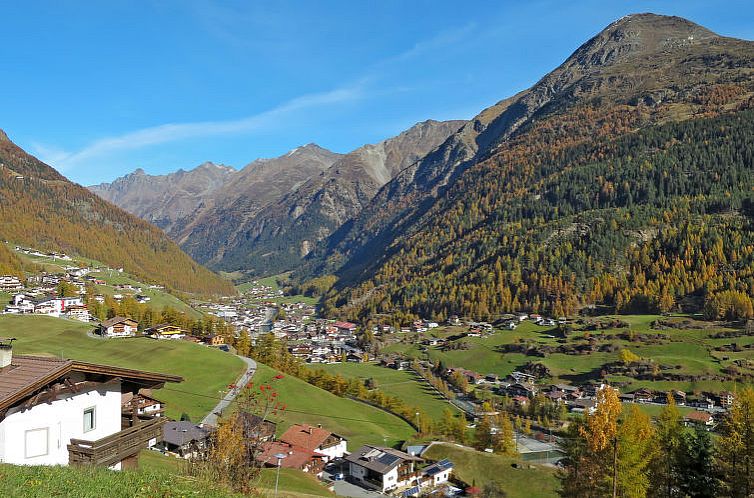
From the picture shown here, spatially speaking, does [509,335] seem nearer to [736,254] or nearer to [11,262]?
[736,254]

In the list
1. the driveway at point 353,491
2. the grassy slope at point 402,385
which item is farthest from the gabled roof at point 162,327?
the driveway at point 353,491

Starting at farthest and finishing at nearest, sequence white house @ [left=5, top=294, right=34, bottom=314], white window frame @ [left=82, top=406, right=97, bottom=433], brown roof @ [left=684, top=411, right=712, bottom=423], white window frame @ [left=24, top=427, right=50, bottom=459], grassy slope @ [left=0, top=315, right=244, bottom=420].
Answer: white house @ [left=5, top=294, right=34, bottom=314] → brown roof @ [left=684, top=411, right=712, bottom=423] → grassy slope @ [left=0, top=315, right=244, bottom=420] → white window frame @ [left=82, top=406, right=97, bottom=433] → white window frame @ [left=24, top=427, right=50, bottom=459]

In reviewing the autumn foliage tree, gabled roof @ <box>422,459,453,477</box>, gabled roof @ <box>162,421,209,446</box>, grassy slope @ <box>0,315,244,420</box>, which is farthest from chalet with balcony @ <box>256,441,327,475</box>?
the autumn foliage tree

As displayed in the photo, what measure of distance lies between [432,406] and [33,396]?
102538mm

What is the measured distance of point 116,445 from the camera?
1842 centimetres

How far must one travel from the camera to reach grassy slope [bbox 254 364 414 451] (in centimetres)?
7925

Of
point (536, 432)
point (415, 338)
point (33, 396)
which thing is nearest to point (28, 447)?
point (33, 396)

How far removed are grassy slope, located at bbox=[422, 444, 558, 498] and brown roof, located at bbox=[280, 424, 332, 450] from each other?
14303 millimetres

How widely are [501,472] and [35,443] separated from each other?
59.0 meters

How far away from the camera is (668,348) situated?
133 m

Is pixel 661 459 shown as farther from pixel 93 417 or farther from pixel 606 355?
pixel 606 355

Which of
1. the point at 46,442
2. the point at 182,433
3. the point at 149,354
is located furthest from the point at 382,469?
the point at 149,354

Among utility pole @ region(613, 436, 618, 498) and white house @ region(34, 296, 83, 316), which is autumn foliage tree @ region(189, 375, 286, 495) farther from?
white house @ region(34, 296, 83, 316)

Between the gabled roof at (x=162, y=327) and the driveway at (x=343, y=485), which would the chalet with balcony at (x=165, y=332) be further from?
the driveway at (x=343, y=485)
